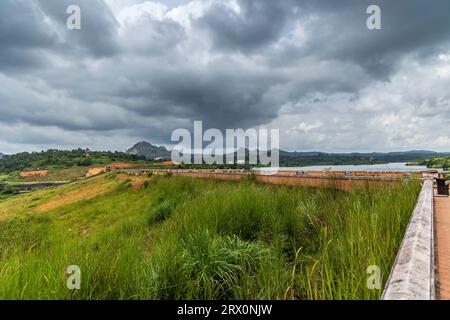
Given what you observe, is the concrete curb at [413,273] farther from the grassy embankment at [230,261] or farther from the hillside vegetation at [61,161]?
the hillside vegetation at [61,161]

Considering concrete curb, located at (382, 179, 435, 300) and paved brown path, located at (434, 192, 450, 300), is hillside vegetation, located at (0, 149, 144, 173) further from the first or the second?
concrete curb, located at (382, 179, 435, 300)

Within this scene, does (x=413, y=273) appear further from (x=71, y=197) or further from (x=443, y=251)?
(x=71, y=197)

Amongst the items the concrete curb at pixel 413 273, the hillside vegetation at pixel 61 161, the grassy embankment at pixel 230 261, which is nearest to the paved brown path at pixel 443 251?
the concrete curb at pixel 413 273

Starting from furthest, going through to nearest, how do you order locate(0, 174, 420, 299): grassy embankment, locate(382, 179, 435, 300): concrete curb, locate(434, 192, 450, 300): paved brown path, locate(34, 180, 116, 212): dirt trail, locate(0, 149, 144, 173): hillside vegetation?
locate(0, 149, 144, 173): hillside vegetation, locate(34, 180, 116, 212): dirt trail, locate(0, 174, 420, 299): grassy embankment, locate(434, 192, 450, 300): paved brown path, locate(382, 179, 435, 300): concrete curb

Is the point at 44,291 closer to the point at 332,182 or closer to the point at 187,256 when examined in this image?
the point at 187,256

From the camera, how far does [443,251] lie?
3461 millimetres

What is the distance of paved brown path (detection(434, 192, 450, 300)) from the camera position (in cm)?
246

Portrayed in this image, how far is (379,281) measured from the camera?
2.82m

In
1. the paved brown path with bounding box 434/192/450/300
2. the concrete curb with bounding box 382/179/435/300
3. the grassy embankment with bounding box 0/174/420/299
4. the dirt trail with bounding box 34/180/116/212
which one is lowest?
the dirt trail with bounding box 34/180/116/212

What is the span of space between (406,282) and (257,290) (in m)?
2.39

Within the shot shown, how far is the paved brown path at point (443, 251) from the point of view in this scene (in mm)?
2458

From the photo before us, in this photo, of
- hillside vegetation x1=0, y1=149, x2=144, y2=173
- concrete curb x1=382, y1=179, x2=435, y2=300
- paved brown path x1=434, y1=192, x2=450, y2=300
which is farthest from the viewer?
hillside vegetation x1=0, y1=149, x2=144, y2=173

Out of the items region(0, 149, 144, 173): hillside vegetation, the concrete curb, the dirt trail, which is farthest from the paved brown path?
region(0, 149, 144, 173): hillside vegetation

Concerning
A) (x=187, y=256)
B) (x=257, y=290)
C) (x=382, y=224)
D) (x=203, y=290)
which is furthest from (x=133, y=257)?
(x=382, y=224)
